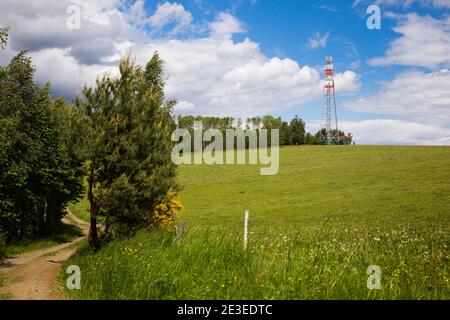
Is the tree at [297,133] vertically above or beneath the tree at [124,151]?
above

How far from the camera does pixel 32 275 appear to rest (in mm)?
19938

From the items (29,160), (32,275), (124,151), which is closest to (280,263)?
(124,151)

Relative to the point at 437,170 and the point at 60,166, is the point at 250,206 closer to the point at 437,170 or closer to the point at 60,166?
the point at 60,166

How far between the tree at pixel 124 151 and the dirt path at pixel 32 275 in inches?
126

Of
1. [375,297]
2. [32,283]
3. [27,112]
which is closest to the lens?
[375,297]

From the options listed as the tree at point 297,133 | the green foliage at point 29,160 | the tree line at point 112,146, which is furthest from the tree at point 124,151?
the tree at point 297,133

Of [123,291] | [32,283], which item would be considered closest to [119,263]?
[123,291]

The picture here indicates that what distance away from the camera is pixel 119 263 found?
544 inches

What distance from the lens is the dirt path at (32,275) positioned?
50.0 ft

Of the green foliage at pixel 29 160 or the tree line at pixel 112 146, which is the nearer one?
the tree line at pixel 112 146

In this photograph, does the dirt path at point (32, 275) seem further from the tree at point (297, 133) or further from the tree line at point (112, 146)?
the tree at point (297, 133)

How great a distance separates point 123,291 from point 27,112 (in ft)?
60.3

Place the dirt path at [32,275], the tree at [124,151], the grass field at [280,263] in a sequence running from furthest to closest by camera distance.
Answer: the tree at [124,151] → the dirt path at [32,275] → the grass field at [280,263]
